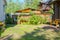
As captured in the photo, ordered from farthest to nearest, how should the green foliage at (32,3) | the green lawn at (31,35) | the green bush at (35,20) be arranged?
1. the green foliage at (32,3)
2. the green bush at (35,20)
3. the green lawn at (31,35)

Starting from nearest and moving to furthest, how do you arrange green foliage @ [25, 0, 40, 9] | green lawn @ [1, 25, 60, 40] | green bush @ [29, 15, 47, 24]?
green lawn @ [1, 25, 60, 40]
green bush @ [29, 15, 47, 24]
green foliage @ [25, 0, 40, 9]

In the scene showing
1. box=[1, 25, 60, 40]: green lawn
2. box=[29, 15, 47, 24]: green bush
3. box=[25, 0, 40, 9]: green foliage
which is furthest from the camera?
box=[25, 0, 40, 9]: green foliage

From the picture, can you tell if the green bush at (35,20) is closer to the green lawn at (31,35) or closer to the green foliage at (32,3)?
the green lawn at (31,35)

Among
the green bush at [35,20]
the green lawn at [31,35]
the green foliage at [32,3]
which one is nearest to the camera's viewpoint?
the green lawn at [31,35]

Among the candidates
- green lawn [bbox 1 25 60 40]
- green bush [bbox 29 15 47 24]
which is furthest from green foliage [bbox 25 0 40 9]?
green lawn [bbox 1 25 60 40]

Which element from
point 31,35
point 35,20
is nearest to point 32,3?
point 35,20

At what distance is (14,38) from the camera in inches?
433

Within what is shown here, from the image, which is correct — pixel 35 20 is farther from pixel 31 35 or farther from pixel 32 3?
pixel 32 3

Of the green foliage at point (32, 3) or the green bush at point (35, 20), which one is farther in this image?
the green foliage at point (32, 3)

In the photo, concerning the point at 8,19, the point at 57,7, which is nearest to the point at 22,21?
the point at 8,19

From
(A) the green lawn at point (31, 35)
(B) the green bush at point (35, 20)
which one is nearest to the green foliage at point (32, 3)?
(B) the green bush at point (35, 20)

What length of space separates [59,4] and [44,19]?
4805 millimetres

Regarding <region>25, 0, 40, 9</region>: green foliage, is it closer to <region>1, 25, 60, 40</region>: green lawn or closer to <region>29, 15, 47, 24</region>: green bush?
<region>29, 15, 47, 24</region>: green bush

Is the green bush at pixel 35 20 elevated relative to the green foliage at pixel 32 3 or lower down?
lower down
